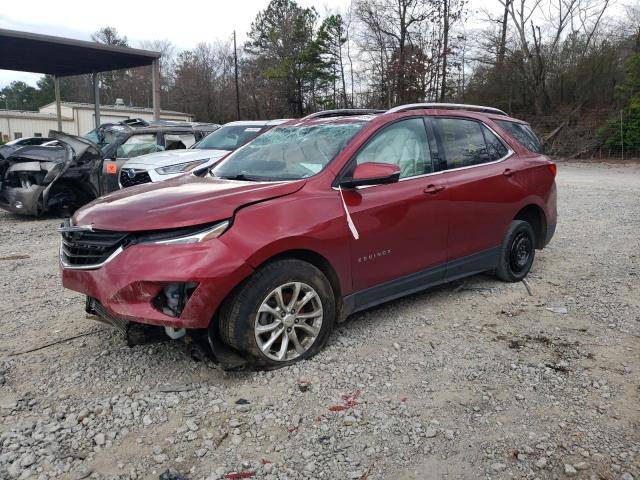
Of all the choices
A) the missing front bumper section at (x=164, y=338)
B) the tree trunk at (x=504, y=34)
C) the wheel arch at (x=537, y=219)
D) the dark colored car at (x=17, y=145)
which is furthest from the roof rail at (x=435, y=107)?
the tree trunk at (x=504, y=34)

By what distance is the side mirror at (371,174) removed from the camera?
145 inches

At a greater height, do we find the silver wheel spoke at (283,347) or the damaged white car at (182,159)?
the damaged white car at (182,159)

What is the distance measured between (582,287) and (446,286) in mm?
1338

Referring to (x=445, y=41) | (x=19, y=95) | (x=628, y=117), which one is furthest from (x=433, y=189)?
(x=19, y=95)

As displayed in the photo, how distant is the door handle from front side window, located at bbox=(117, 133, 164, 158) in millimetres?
7656

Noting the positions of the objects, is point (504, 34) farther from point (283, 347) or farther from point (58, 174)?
point (283, 347)

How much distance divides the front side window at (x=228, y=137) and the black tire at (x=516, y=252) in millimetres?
5586

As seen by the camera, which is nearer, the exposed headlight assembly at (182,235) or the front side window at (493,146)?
the exposed headlight assembly at (182,235)

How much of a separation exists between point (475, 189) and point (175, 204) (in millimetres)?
2658

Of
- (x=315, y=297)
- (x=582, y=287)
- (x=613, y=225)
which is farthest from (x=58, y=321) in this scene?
(x=613, y=225)

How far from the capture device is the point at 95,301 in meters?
3.53

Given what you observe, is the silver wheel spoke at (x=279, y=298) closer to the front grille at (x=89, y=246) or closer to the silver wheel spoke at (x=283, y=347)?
the silver wheel spoke at (x=283, y=347)

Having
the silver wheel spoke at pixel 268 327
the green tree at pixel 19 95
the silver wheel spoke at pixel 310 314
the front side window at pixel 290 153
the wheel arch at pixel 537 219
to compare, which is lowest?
the silver wheel spoke at pixel 268 327

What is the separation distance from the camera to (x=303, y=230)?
3436 mm
